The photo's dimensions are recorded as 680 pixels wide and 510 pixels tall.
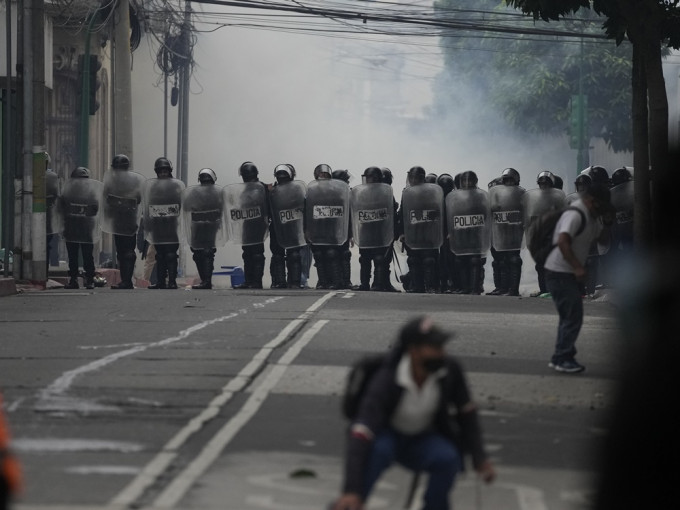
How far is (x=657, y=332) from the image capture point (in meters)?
17.0

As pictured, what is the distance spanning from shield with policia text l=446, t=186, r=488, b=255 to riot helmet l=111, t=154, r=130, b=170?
16.9 ft

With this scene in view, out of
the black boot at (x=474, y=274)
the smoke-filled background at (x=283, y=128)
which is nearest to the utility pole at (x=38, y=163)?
the black boot at (x=474, y=274)

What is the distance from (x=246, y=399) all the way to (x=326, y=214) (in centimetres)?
1499

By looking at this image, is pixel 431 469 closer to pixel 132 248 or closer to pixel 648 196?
pixel 648 196

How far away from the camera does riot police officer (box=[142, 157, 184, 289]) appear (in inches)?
1103

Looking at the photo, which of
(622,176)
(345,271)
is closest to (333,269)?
(345,271)

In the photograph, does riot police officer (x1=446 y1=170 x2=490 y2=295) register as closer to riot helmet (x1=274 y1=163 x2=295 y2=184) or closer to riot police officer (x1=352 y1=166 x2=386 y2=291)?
riot police officer (x1=352 y1=166 x2=386 y2=291)

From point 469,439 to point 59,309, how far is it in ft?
47.1

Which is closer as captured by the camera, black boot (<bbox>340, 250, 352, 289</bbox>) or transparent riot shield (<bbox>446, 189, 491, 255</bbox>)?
transparent riot shield (<bbox>446, 189, 491, 255</bbox>)

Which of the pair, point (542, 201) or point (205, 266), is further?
point (205, 266)

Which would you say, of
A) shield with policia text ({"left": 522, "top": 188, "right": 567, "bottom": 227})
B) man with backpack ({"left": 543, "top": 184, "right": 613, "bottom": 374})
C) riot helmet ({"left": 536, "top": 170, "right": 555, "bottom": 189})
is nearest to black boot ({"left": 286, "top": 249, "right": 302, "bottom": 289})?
shield with policia text ({"left": 522, "top": 188, "right": 567, "bottom": 227})

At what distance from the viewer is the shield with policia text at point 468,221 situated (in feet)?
91.9

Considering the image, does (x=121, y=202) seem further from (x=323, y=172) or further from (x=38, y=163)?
(x=323, y=172)

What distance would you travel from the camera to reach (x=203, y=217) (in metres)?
28.2
